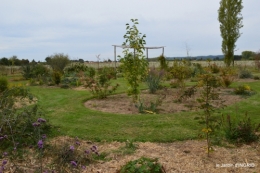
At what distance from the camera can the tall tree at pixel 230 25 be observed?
22.5m

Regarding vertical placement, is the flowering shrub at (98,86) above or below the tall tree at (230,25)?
below

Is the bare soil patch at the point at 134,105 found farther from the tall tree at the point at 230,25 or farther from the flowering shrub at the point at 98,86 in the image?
the tall tree at the point at 230,25

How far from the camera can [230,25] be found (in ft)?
73.9

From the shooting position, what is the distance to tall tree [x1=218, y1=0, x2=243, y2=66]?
22516mm

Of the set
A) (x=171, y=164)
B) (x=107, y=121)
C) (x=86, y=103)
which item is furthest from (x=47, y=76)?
(x=171, y=164)

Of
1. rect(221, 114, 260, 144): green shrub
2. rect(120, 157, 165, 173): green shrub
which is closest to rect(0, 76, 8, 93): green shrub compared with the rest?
rect(120, 157, 165, 173): green shrub

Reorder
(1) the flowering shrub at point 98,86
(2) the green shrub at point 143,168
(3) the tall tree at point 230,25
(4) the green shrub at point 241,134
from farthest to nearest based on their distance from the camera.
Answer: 1. (3) the tall tree at point 230,25
2. (1) the flowering shrub at point 98,86
3. (4) the green shrub at point 241,134
4. (2) the green shrub at point 143,168

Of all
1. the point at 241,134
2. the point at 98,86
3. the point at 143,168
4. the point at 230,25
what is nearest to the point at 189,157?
the point at 143,168

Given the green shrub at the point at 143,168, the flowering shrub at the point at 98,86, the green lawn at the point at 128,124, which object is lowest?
the green lawn at the point at 128,124

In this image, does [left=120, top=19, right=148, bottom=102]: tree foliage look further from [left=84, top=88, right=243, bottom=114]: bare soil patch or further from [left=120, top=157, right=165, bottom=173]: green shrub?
[left=120, top=157, right=165, bottom=173]: green shrub

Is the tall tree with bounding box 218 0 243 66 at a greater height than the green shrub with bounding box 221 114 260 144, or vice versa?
the tall tree with bounding box 218 0 243 66

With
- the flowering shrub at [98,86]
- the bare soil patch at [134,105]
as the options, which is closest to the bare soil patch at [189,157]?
the bare soil patch at [134,105]

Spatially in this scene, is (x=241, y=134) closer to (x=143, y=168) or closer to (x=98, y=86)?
(x=143, y=168)

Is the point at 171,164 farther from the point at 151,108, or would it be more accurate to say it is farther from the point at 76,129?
the point at 151,108
